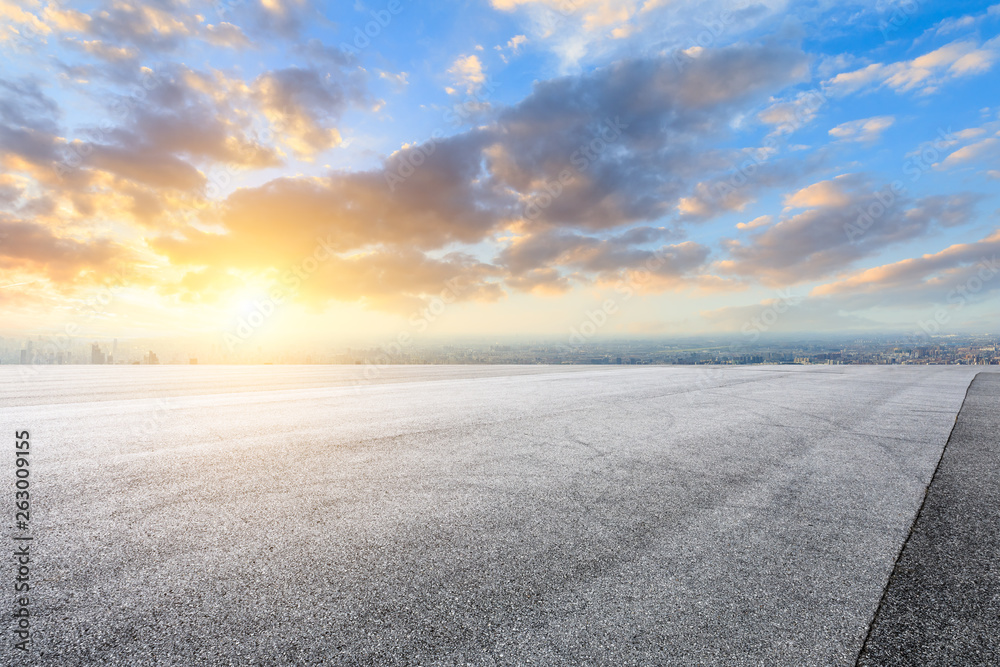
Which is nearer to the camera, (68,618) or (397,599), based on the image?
(68,618)

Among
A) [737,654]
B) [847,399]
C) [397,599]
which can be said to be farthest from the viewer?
[847,399]

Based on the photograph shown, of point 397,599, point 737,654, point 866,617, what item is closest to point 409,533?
point 397,599

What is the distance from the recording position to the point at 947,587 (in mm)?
2916

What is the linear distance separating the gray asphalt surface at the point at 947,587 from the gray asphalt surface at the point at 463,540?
13 centimetres

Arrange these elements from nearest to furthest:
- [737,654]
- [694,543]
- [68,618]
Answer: [737,654], [68,618], [694,543]

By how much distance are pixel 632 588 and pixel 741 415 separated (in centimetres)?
793

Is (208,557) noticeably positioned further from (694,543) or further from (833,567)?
(833,567)

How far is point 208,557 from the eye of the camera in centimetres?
325

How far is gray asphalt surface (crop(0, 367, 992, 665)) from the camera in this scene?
7.79 ft

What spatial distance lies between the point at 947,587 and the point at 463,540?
10.4 feet
